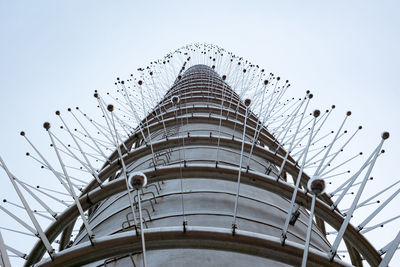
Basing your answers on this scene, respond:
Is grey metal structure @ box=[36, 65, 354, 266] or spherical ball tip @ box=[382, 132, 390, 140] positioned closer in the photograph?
grey metal structure @ box=[36, 65, 354, 266]

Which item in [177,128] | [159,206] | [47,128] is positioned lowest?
[159,206]

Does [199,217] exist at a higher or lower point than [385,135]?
lower

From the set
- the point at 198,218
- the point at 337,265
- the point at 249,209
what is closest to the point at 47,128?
the point at 198,218

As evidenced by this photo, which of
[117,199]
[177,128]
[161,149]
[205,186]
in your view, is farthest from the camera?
[177,128]

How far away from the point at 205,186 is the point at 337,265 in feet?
13.5

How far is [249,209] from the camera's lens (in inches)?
295

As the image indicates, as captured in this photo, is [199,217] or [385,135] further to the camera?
[199,217]

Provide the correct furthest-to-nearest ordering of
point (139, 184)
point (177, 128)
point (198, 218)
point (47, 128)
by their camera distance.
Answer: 1. point (177, 128)
2. point (198, 218)
3. point (47, 128)
4. point (139, 184)

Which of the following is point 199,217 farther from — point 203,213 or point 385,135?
point 385,135

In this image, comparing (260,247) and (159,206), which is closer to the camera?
(260,247)

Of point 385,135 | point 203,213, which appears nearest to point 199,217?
point 203,213

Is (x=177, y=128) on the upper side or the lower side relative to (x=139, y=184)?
upper

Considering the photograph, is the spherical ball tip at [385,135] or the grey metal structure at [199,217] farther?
the spherical ball tip at [385,135]

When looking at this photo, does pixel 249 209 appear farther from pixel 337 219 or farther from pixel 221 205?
pixel 337 219
